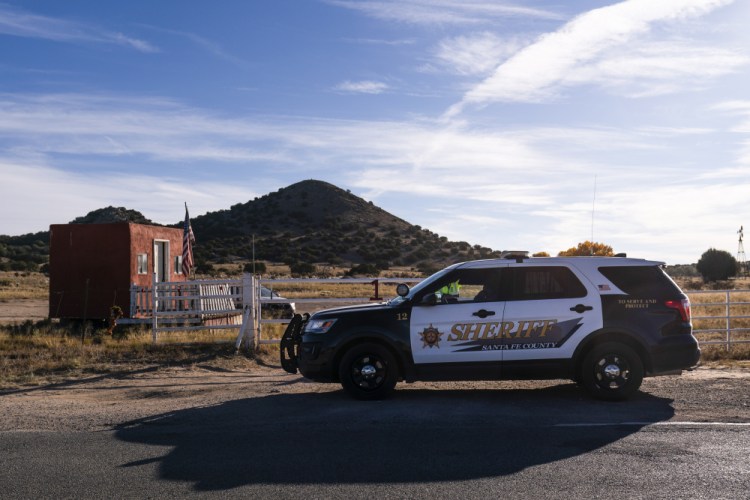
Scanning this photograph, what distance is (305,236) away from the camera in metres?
85.7

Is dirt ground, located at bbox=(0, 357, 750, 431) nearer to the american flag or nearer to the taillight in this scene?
the taillight

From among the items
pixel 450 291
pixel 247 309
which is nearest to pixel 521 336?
pixel 450 291

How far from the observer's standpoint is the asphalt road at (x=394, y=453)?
19.9ft

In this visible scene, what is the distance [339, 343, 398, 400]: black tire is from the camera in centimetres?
989

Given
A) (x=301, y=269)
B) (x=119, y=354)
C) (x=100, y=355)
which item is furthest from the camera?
(x=301, y=269)

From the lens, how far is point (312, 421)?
341 inches

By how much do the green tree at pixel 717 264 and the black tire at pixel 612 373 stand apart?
50302 millimetres

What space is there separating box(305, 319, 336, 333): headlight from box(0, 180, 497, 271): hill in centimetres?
5919

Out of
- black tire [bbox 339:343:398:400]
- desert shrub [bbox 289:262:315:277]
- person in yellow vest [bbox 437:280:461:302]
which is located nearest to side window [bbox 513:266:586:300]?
person in yellow vest [bbox 437:280:461:302]

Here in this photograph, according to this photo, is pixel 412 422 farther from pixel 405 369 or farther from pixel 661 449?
pixel 661 449

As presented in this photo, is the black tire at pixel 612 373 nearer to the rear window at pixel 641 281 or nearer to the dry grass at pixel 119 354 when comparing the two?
the rear window at pixel 641 281

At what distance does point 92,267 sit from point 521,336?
1668cm

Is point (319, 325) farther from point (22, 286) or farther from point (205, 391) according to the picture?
point (22, 286)

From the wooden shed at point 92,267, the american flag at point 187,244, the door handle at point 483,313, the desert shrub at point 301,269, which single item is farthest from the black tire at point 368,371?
the desert shrub at point 301,269
